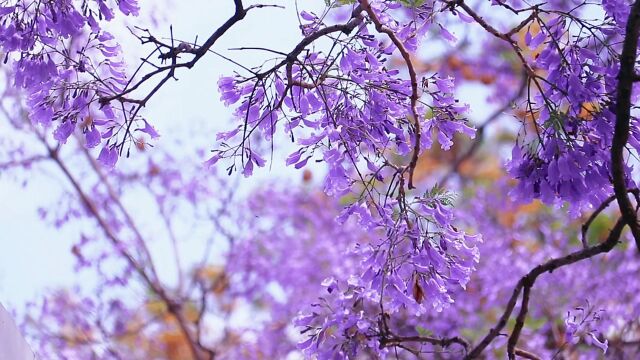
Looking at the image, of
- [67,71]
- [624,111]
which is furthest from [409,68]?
[67,71]

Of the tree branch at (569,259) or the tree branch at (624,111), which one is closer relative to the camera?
the tree branch at (624,111)

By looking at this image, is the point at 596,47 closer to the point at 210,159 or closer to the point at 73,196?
the point at 210,159

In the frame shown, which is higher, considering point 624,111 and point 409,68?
point 409,68

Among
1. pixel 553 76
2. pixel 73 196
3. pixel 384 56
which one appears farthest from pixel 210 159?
pixel 73 196

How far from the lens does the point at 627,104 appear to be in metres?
1.47

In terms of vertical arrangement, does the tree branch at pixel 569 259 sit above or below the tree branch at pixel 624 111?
below

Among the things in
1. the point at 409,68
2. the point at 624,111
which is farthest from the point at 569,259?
the point at 409,68

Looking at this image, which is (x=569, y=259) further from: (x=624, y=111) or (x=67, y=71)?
(x=67, y=71)

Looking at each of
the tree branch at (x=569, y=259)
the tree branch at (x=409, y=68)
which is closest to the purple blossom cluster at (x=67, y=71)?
the tree branch at (x=409, y=68)

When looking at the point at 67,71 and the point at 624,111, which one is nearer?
the point at 624,111

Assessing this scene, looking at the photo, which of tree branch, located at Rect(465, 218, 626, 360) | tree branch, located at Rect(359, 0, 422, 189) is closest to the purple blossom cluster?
tree branch, located at Rect(359, 0, 422, 189)

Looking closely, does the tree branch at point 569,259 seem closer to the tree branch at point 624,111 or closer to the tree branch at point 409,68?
the tree branch at point 624,111

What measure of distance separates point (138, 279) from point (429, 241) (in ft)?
10.2

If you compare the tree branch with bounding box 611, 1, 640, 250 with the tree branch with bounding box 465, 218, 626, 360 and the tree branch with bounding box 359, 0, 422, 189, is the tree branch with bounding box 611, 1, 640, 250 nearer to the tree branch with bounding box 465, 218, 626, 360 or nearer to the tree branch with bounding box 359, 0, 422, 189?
the tree branch with bounding box 465, 218, 626, 360
